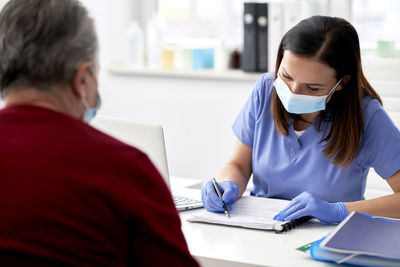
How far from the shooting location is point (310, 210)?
5.17 ft

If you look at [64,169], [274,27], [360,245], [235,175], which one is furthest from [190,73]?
[64,169]

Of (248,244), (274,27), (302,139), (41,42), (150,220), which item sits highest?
(41,42)

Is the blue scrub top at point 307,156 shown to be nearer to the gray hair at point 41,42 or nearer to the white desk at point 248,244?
the white desk at point 248,244

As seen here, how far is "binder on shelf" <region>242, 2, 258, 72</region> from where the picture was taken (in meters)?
2.98

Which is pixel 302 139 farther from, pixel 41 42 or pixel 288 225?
pixel 41 42

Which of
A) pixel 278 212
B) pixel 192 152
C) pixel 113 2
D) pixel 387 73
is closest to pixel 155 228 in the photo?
pixel 278 212

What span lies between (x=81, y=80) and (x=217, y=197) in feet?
2.52

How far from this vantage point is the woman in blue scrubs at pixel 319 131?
1.72 metres

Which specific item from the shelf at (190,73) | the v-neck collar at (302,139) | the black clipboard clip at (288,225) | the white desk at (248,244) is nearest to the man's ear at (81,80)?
the white desk at (248,244)

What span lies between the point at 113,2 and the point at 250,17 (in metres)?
0.90

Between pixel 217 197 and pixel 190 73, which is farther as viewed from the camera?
pixel 190 73

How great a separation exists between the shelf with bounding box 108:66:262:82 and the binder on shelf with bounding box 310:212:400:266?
171 cm

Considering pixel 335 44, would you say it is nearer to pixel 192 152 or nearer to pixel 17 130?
pixel 17 130

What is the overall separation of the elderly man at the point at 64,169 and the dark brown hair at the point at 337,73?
880 mm
